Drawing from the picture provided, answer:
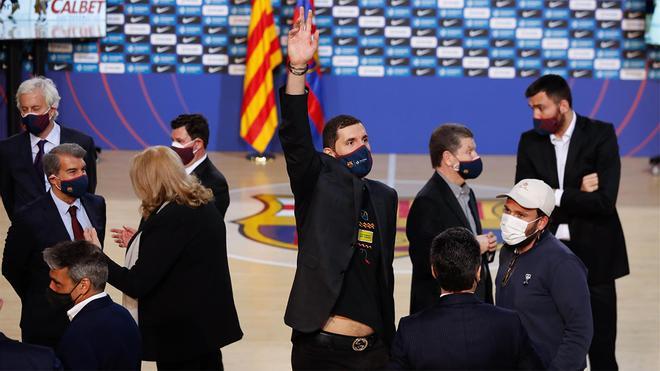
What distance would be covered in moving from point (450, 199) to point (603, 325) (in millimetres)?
1349

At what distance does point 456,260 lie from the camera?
362 centimetres

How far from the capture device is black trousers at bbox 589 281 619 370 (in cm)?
557

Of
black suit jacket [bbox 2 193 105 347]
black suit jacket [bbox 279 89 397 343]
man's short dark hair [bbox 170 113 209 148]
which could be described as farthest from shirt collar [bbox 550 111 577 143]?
black suit jacket [bbox 2 193 105 347]

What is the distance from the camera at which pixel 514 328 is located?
11.7 feet

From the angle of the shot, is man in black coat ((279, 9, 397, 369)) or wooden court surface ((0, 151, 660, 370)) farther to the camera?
wooden court surface ((0, 151, 660, 370))

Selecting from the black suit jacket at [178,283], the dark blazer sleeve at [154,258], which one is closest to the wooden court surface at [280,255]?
the black suit jacket at [178,283]

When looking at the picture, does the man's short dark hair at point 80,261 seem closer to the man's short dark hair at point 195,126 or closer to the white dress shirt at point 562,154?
the man's short dark hair at point 195,126

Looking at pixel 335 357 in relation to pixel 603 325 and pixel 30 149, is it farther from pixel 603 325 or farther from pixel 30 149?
pixel 30 149

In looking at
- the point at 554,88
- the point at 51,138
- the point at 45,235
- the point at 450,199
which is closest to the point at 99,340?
the point at 45,235

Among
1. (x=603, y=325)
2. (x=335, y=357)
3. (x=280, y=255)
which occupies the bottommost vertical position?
(x=280, y=255)

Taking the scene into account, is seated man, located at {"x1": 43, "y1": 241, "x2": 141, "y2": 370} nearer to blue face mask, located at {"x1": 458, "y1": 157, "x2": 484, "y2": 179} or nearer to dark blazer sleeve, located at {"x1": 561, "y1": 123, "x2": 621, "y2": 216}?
blue face mask, located at {"x1": 458, "y1": 157, "x2": 484, "y2": 179}

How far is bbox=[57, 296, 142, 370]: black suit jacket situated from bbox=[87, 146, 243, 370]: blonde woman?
20.9 inches

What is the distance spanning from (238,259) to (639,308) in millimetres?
3377

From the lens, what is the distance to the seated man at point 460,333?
3.49 m
